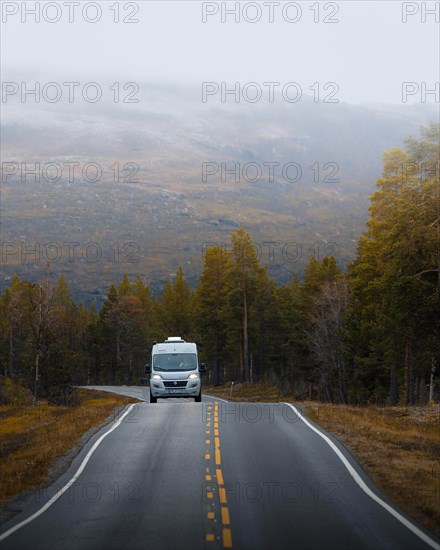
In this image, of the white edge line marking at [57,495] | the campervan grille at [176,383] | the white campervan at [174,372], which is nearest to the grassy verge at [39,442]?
the white edge line marking at [57,495]

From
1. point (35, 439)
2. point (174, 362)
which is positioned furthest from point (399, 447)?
point (174, 362)

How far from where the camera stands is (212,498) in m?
17.6

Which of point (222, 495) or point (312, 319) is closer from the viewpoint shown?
point (222, 495)

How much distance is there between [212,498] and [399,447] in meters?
9.78

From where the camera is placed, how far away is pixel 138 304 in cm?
11281

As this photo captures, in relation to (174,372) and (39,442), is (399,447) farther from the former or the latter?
(174,372)

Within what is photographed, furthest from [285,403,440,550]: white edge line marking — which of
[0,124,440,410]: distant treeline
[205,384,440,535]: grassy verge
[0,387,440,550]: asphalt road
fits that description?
[0,124,440,410]: distant treeline

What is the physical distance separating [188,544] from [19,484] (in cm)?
742

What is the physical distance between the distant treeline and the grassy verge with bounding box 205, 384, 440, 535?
666 centimetres

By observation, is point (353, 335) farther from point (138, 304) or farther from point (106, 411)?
point (138, 304)

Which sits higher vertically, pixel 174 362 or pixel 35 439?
pixel 174 362

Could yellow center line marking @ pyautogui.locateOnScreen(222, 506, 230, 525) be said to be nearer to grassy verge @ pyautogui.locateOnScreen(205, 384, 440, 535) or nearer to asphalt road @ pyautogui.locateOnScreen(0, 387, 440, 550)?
asphalt road @ pyautogui.locateOnScreen(0, 387, 440, 550)

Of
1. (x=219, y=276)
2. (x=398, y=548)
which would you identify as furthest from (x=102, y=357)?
(x=398, y=548)

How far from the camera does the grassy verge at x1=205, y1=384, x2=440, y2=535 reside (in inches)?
698
